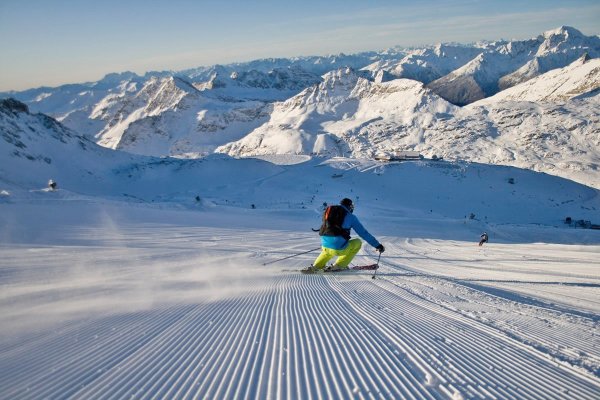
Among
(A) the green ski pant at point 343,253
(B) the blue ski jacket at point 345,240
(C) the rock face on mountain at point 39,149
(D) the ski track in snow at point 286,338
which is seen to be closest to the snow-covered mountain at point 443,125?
(C) the rock face on mountain at point 39,149

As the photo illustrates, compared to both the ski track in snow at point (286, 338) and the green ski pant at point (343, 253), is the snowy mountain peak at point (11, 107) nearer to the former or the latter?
the ski track in snow at point (286, 338)

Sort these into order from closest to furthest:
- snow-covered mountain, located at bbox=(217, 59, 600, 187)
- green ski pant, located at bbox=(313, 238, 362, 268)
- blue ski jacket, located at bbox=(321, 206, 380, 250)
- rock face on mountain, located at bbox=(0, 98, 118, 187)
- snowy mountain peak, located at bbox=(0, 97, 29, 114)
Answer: blue ski jacket, located at bbox=(321, 206, 380, 250), green ski pant, located at bbox=(313, 238, 362, 268), rock face on mountain, located at bbox=(0, 98, 118, 187), snowy mountain peak, located at bbox=(0, 97, 29, 114), snow-covered mountain, located at bbox=(217, 59, 600, 187)

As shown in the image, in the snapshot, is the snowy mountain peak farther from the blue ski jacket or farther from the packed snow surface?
the blue ski jacket

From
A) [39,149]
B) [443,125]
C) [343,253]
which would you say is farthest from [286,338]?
[443,125]

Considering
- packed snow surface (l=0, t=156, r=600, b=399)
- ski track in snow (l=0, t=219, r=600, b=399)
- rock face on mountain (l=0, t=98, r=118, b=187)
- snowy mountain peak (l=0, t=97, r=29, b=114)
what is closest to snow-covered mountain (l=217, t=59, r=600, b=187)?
rock face on mountain (l=0, t=98, r=118, b=187)

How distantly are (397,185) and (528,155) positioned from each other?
63507 mm

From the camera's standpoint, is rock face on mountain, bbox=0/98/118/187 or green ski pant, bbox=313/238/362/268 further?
rock face on mountain, bbox=0/98/118/187

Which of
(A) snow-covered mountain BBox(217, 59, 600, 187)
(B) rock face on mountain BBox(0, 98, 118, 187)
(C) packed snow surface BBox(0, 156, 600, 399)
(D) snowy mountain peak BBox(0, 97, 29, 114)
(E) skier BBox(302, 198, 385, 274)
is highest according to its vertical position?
(A) snow-covered mountain BBox(217, 59, 600, 187)

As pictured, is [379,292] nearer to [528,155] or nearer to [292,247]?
[292,247]

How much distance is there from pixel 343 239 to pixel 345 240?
7 centimetres

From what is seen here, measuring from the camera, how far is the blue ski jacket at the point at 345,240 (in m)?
9.71

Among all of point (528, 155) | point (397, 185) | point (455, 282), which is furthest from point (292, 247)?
point (528, 155)

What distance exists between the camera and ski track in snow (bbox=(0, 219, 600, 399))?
144 inches

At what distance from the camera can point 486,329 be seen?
17.3 ft
